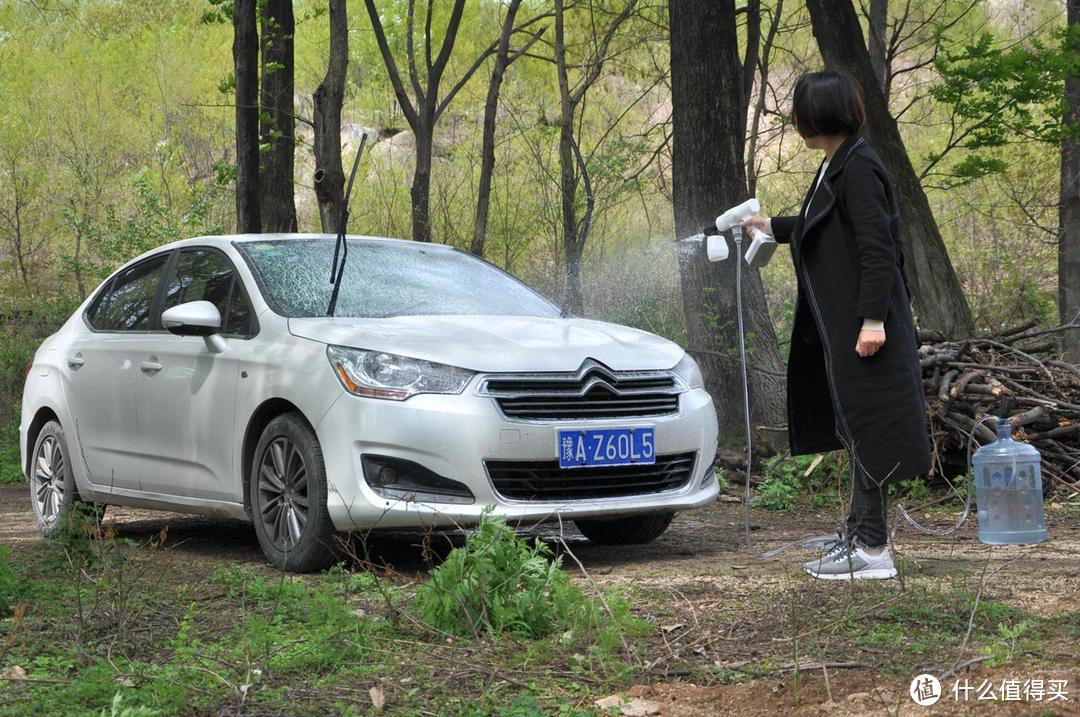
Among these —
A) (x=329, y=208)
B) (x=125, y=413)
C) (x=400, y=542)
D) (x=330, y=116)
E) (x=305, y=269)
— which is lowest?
(x=400, y=542)

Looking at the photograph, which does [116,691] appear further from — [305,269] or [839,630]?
[305,269]

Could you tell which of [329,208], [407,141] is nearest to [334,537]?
[329,208]

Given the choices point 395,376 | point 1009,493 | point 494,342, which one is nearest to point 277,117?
point 494,342

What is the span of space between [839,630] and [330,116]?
9314 mm

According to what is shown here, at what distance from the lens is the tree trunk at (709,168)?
34.4 feet

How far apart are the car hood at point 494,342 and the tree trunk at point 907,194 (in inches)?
263

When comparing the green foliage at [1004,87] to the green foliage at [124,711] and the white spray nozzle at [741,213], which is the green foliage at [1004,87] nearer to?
the white spray nozzle at [741,213]

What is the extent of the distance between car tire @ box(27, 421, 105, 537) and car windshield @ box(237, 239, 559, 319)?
1772mm

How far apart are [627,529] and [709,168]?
491 centimetres

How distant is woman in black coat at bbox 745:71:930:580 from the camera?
4.96m

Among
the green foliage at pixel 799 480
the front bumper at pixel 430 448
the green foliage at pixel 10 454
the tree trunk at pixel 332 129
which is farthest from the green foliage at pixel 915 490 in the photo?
the green foliage at pixel 10 454

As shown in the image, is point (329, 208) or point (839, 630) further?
point (329, 208)

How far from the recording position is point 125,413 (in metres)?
6.86

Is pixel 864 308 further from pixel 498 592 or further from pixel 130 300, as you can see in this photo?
pixel 130 300
